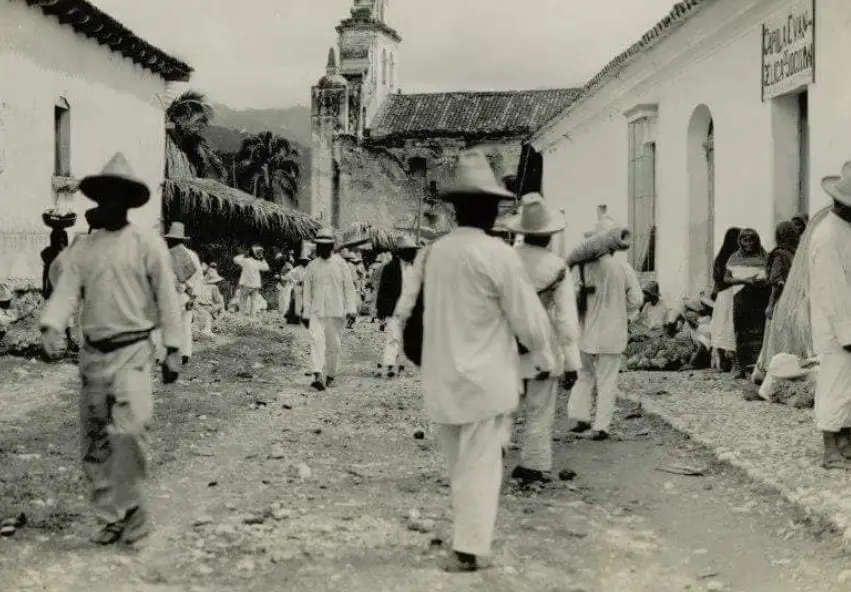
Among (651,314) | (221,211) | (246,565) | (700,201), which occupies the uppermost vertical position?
(221,211)

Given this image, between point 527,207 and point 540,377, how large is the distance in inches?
44.5

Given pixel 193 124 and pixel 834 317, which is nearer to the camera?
pixel 834 317

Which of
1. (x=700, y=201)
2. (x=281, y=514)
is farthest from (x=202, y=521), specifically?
(x=700, y=201)

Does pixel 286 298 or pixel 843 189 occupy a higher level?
pixel 843 189

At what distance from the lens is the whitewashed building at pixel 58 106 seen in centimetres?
1542

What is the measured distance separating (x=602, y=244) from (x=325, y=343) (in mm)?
4625

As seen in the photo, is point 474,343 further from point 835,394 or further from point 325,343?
point 325,343

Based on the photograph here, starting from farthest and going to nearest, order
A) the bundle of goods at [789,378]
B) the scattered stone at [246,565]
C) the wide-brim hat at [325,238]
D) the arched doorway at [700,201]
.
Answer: the arched doorway at [700,201], the wide-brim hat at [325,238], the bundle of goods at [789,378], the scattered stone at [246,565]

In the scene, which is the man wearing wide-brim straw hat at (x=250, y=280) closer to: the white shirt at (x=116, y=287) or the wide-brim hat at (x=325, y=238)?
the wide-brim hat at (x=325, y=238)

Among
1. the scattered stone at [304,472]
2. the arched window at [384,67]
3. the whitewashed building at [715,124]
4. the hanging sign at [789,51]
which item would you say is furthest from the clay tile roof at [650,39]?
the arched window at [384,67]

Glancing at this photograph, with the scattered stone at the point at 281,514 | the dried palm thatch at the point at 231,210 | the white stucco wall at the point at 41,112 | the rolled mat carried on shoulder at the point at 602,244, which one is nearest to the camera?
the scattered stone at the point at 281,514

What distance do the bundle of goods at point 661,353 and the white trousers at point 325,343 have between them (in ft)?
11.2

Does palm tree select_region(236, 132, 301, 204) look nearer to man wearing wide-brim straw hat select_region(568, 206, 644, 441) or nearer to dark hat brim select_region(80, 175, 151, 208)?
man wearing wide-brim straw hat select_region(568, 206, 644, 441)

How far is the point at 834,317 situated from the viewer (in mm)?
6691
